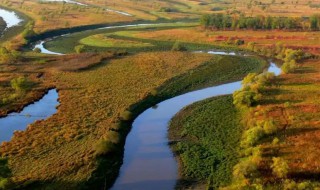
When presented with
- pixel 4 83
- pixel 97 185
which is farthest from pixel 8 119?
pixel 97 185

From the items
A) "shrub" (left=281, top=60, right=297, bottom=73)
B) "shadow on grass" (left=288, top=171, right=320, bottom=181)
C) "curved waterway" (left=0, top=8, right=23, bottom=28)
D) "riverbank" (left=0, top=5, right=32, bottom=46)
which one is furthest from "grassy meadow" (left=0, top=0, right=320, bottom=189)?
"curved waterway" (left=0, top=8, right=23, bottom=28)

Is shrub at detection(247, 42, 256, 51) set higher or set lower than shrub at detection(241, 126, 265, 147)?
higher

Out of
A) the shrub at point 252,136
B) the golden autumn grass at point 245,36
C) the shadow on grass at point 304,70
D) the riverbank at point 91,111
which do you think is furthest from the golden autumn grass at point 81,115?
the golden autumn grass at point 245,36

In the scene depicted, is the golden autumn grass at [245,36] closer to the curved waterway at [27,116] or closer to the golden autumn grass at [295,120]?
the golden autumn grass at [295,120]

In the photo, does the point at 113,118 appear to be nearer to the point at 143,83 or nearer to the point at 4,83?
the point at 143,83

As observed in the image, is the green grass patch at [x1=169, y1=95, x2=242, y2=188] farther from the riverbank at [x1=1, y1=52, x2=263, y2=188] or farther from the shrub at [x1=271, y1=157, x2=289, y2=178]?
the riverbank at [x1=1, y1=52, x2=263, y2=188]

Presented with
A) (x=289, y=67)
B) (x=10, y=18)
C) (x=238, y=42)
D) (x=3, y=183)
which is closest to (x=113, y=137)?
(x=3, y=183)
